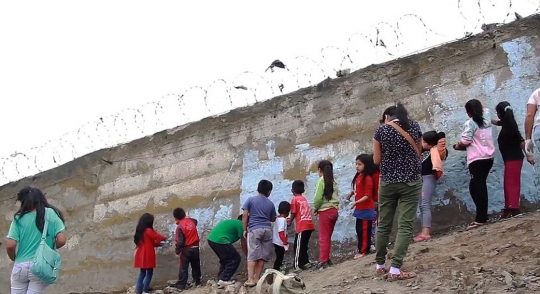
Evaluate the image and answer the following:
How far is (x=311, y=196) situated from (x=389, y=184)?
10.4 feet

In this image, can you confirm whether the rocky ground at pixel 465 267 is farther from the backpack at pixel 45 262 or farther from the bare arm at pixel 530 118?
the backpack at pixel 45 262

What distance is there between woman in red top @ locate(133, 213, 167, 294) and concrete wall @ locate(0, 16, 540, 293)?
1.94 ft

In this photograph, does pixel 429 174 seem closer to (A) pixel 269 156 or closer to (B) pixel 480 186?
(B) pixel 480 186

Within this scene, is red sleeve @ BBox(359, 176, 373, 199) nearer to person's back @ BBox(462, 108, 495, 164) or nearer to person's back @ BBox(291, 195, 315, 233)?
person's back @ BBox(291, 195, 315, 233)

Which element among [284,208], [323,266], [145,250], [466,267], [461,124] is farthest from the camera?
[145,250]

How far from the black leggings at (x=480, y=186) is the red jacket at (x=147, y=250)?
432cm

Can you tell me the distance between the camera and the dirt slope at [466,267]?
4.11m

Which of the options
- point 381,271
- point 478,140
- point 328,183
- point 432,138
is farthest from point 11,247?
point 478,140

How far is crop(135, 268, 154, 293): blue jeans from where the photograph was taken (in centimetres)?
848

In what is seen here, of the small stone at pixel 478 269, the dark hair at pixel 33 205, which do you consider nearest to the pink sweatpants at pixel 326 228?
the small stone at pixel 478 269

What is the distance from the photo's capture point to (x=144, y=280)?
8602 mm

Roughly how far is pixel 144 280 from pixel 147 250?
462 mm

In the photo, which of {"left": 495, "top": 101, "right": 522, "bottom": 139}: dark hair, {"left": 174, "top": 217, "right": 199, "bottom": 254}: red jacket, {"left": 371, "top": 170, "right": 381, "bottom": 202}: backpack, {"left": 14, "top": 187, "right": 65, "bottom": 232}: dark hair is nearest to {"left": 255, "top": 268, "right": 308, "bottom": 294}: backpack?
{"left": 14, "top": 187, "right": 65, "bottom": 232}: dark hair

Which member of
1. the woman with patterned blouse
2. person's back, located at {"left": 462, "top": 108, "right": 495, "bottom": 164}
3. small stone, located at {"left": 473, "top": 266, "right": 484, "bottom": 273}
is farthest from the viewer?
person's back, located at {"left": 462, "top": 108, "right": 495, "bottom": 164}
